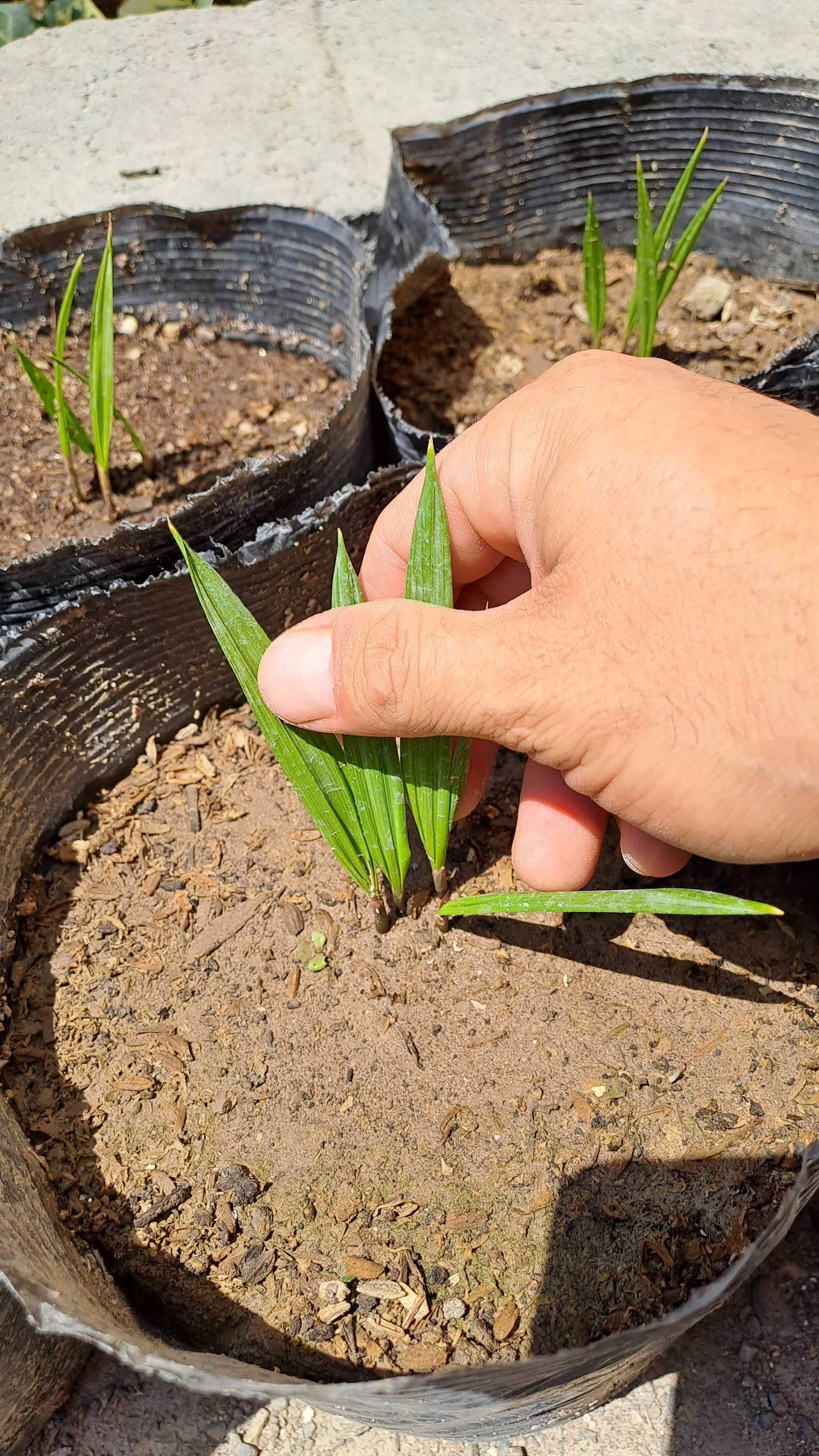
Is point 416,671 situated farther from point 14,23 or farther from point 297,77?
point 14,23

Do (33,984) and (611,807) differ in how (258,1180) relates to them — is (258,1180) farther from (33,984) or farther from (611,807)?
(611,807)

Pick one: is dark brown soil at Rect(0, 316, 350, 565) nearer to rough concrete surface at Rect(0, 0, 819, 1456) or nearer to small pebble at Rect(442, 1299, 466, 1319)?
rough concrete surface at Rect(0, 0, 819, 1456)

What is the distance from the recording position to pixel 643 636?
77cm

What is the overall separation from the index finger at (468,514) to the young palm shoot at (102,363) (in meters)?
0.55

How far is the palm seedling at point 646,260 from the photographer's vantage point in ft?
4.58

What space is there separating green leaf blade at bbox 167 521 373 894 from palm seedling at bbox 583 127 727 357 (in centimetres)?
87

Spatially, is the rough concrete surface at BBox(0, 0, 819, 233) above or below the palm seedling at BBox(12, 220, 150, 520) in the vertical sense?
above

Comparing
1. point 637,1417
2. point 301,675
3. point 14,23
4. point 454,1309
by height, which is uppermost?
point 14,23

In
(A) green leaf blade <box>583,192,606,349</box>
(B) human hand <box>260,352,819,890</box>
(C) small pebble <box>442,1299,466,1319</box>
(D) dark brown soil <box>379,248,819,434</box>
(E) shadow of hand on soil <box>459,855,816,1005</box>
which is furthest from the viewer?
(D) dark brown soil <box>379,248,819,434</box>

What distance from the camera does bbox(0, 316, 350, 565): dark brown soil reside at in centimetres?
158

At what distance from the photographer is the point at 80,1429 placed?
3.29 feet

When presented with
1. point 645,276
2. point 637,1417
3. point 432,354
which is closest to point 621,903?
point 637,1417

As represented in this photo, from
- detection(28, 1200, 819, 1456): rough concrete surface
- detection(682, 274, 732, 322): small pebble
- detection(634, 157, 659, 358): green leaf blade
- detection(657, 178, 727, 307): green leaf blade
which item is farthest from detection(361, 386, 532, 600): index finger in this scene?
detection(682, 274, 732, 322): small pebble

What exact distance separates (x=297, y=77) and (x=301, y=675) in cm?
181
